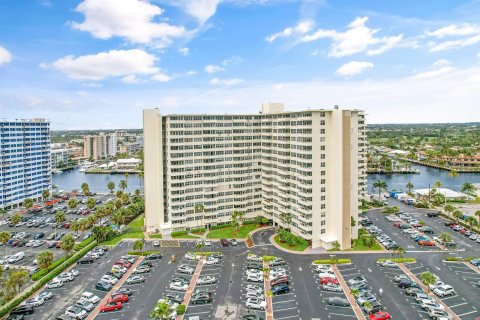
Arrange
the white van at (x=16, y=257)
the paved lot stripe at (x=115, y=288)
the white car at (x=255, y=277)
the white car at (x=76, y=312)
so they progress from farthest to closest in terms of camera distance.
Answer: the white van at (x=16, y=257)
the white car at (x=255, y=277)
the paved lot stripe at (x=115, y=288)
the white car at (x=76, y=312)

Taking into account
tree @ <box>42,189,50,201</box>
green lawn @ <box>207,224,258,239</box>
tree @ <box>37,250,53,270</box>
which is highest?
tree @ <box>42,189,50,201</box>

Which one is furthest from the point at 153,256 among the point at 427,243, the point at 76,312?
the point at 427,243

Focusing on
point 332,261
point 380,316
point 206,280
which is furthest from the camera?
point 332,261

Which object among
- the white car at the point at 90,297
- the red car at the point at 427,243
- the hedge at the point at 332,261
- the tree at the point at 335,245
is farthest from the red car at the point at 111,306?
the red car at the point at 427,243

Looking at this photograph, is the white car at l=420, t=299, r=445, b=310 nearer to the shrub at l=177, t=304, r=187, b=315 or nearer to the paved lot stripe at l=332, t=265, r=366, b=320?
the paved lot stripe at l=332, t=265, r=366, b=320

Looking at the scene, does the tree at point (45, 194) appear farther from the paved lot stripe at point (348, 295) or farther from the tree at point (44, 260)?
the paved lot stripe at point (348, 295)

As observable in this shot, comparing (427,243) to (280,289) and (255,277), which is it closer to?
(280,289)

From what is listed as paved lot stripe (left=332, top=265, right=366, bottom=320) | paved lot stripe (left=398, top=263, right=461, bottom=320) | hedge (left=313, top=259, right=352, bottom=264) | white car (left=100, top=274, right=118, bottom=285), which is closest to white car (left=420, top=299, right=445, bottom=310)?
paved lot stripe (left=398, top=263, right=461, bottom=320)
